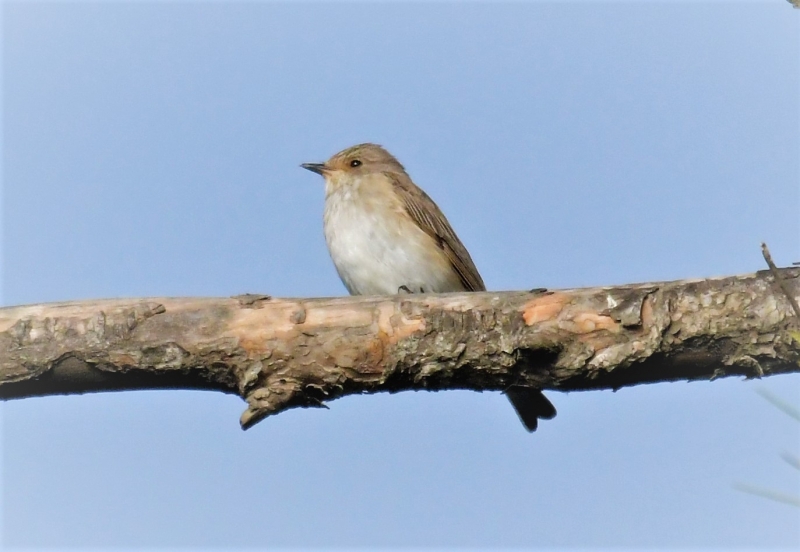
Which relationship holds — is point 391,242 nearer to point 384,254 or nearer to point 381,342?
point 384,254

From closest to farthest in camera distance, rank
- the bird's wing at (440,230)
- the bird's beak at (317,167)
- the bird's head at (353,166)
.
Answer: the bird's wing at (440,230)
the bird's head at (353,166)
the bird's beak at (317,167)

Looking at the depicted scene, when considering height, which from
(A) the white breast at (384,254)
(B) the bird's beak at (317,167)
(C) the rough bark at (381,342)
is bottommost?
(C) the rough bark at (381,342)

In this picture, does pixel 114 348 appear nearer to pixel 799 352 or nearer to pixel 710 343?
pixel 710 343

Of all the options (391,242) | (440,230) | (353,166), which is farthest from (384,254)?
(353,166)

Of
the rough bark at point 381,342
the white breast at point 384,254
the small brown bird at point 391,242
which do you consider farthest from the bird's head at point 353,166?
the rough bark at point 381,342

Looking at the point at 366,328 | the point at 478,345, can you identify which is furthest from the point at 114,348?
the point at 478,345

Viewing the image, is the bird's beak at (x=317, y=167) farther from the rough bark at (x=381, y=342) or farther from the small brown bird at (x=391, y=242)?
the rough bark at (x=381, y=342)

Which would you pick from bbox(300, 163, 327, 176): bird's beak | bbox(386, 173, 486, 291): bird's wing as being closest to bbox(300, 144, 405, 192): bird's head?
bbox(300, 163, 327, 176): bird's beak
